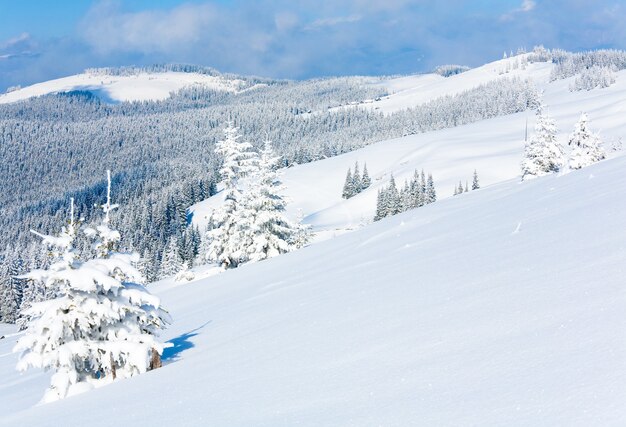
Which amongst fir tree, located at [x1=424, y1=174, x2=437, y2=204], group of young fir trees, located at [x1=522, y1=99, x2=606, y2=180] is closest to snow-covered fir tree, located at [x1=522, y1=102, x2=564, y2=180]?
group of young fir trees, located at [x1=522, y1=99, x2=606, y2=180]

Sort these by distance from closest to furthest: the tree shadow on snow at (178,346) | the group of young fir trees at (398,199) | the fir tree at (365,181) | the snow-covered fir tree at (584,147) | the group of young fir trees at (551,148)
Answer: the tree shadow on snow at (178,346), the snow-covered fir tree at (584,147), the group of young fir trees at (551,148), the group of young fir trees at (398,199), the fir tree at (365,181)

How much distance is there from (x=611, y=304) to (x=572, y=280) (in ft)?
4.01

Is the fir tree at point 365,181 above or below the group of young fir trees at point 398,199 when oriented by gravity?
above

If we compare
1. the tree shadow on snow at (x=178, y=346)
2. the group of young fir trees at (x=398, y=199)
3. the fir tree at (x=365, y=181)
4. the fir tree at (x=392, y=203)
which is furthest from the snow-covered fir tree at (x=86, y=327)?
the fir tree at (x=365, y=181)

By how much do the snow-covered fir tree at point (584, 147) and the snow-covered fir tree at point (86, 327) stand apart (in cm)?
3747

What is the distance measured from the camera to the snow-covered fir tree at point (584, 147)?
133 feet

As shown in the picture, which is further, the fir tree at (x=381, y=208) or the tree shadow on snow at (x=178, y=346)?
the fir tree at (x=381, y=208)

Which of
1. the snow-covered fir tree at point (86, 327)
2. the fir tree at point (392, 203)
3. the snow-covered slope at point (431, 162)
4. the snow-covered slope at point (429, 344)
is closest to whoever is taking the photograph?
the snow-covered slope at point (429, 344)

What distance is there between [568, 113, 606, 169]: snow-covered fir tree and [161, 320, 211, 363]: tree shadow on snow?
118ft

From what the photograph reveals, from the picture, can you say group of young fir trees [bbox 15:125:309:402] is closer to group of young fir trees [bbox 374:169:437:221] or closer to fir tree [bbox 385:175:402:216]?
group of young fir trees [bbox 374:169:437:221]

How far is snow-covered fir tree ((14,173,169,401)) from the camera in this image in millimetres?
10312

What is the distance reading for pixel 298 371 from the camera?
20.4 ft

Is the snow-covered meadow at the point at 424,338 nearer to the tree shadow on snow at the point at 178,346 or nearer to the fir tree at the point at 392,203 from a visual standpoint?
the tree shadow on snow at the point at 178,346

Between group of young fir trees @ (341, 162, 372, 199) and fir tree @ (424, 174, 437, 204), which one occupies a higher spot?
group of young fir trees @ (341, 162, 372, 199)
